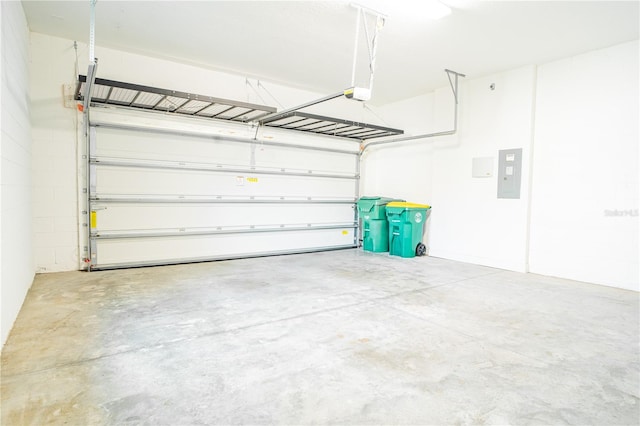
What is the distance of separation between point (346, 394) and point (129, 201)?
454cm

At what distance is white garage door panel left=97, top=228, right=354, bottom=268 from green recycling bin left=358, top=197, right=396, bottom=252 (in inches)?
28.4

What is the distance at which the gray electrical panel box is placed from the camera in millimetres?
5418

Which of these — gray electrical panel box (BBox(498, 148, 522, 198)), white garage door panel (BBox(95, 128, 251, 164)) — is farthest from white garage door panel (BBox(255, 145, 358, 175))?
gray electrical panel box (BBox(498, 148, 522, 198))

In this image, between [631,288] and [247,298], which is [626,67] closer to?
[631,288]


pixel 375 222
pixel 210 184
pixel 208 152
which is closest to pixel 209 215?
pixel 210 184

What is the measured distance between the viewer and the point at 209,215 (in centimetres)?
591

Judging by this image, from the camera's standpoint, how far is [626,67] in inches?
176

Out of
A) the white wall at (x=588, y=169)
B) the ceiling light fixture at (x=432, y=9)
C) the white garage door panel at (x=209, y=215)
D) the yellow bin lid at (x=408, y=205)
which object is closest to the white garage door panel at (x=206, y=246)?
the white garage door panel at (x=209, y=215)

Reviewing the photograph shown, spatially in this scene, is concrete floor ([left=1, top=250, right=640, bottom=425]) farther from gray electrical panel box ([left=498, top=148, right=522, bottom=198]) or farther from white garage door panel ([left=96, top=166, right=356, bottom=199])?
gray electrical panel box ([left=498, top=148, right=522, bottom=198])

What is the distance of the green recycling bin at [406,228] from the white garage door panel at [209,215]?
1.29 meters

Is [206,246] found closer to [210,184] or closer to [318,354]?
[210,184]

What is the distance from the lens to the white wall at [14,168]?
2693 mm

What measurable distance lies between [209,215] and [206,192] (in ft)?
1.30

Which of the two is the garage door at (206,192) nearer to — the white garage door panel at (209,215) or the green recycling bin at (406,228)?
the white garage door panel at (209,215)
